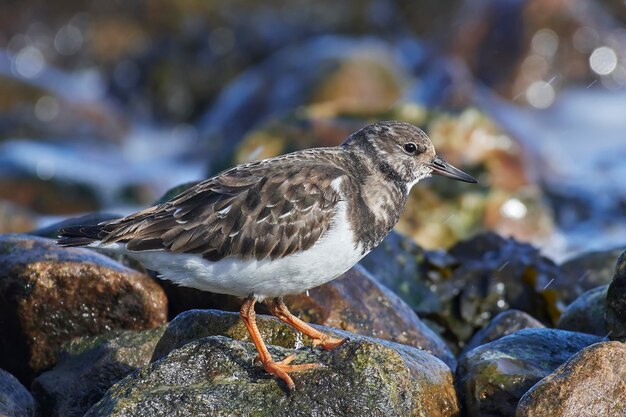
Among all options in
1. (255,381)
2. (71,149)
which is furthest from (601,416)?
(71,149)

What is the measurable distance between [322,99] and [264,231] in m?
7.97

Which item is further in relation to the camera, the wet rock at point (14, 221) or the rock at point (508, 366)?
the wet rock at point (14, 221)

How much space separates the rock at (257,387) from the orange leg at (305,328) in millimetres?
323

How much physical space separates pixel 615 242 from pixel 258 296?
692 centimetres

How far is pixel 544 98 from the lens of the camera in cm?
1535

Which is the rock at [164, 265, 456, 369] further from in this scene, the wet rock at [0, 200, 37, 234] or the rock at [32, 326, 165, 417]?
the wet rock at [0, 200, 37, 234]

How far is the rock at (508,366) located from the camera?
493cm

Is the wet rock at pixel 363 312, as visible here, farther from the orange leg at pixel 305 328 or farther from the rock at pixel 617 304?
the rock at pixel 617 304

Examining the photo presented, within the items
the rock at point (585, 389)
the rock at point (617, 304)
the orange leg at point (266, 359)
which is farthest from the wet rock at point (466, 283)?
the rock at point (585, 389)

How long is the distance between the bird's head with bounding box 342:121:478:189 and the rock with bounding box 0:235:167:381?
159 centimetres

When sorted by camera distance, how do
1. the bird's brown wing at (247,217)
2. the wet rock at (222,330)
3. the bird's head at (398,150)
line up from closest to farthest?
1. the bird's brown wing at (247,217)
2. the wet rock at (222,330)
3. the bird's head at (398,150)

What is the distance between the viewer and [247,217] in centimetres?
498

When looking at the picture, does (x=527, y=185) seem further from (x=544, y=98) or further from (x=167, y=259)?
(x=167, y=259)

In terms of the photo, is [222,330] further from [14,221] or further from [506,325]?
[14,221]
